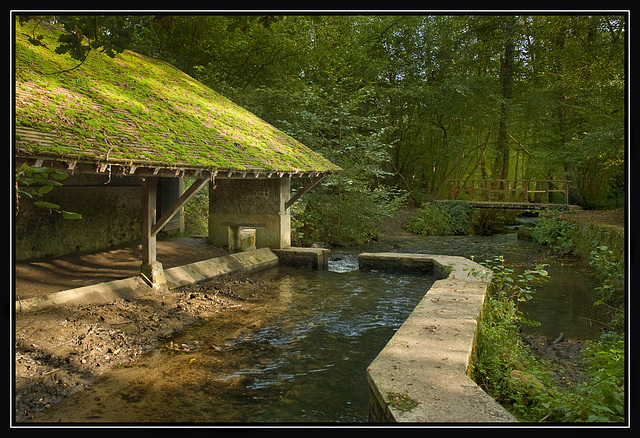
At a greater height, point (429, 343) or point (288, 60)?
point (288, 60)

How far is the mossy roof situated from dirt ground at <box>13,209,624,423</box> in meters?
2.04

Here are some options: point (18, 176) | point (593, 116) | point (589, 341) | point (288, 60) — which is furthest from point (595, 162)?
point (18, 176)

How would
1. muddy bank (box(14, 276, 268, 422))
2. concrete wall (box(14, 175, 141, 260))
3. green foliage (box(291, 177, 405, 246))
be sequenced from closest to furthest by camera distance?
muddy bank (box(14, 276, 268, 422)), concrete wall (box(14, 175, 141, 260)), green foliage (box(291, 177, 405, 246))

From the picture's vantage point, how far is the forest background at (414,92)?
48.8 feet

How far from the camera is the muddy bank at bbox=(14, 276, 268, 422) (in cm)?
469

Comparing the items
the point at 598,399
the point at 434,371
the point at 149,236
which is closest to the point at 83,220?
the point at 149,236

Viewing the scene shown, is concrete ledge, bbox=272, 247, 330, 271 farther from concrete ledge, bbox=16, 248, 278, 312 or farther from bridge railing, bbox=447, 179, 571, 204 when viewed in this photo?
bridge railing, bbox=447, 179, 571, 204

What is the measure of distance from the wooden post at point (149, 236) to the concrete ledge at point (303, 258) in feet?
14.6

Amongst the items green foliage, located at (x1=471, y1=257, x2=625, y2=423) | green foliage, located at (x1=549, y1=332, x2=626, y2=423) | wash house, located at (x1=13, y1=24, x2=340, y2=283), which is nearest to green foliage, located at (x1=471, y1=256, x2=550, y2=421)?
green foliage, located at (x1=471, y1=257, x2=625, y2=423)

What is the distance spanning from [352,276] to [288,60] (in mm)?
10576

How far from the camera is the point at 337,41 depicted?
23500mm

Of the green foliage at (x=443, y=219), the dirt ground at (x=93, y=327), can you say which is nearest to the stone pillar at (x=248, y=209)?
the dirt ground at (x=93, y=327)

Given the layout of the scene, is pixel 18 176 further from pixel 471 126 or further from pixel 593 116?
pixel 471 126

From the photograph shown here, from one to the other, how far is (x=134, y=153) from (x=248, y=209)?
562 centimetres
